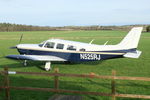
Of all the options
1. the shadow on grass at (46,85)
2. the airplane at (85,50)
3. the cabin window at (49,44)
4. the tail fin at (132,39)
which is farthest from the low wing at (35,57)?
the tail fin at (132,39)

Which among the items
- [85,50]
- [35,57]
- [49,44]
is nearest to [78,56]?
[85,50]

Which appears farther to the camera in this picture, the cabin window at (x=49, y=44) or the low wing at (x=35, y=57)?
the cabin window at (x=49, y=44)

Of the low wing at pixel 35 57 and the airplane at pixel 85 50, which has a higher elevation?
the airplane at pixel 85 50

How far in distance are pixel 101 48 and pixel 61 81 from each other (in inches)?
185

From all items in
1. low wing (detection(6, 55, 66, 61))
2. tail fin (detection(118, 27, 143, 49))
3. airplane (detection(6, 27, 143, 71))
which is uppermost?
tail fin (detection(118, 27, 143, 49))

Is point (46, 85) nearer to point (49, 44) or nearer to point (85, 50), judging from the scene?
point (85, 50)

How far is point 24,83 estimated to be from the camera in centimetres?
1037

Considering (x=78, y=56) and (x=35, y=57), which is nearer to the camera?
(x=35, y=57)

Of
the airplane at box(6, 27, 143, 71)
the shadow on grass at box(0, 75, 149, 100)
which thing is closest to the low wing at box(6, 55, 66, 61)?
the airplane at box(6, 27, 143, 71)

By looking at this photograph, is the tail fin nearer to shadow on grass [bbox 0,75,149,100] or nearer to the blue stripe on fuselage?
the blue stripe on fuselage

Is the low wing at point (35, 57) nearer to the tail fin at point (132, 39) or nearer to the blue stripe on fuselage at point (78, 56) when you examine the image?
the blue stripe on fuselage at point (78, 56)

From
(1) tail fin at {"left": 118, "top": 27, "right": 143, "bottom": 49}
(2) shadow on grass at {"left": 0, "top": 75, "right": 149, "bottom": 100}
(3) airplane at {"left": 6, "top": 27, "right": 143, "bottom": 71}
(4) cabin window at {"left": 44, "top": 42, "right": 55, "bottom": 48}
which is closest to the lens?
(2) shadow on grass at {"left": 0, "top": 75, "right": 149, "bottom": 100}

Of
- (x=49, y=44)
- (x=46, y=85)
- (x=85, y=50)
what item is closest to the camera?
(x=46, y=85)

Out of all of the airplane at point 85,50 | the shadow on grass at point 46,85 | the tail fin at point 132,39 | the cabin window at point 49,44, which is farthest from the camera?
the cabin window at point 49,44
